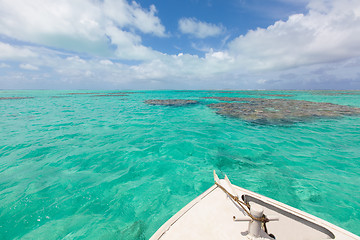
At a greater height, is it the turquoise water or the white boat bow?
the white boat bow

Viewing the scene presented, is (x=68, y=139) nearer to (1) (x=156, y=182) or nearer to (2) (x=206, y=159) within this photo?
(1) (x=156, y=182)

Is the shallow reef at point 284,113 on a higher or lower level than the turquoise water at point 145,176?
higher

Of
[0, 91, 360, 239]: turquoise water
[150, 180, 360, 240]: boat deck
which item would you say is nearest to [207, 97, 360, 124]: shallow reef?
[0, 91, 360, 239]: turquoise water

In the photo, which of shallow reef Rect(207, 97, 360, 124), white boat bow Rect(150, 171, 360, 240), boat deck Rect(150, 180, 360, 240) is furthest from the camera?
shallow reef Rect(207, 97, 360, 124)

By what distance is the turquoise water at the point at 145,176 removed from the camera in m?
5.18

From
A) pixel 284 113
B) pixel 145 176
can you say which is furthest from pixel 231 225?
pixel 284 113

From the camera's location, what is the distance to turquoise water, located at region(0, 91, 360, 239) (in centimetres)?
518

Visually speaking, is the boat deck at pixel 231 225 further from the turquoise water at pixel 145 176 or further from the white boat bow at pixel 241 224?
the turquoise water at pixel 145 176

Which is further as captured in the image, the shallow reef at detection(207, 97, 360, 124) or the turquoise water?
the shallow reef at detection(207, 97, 360, 124)

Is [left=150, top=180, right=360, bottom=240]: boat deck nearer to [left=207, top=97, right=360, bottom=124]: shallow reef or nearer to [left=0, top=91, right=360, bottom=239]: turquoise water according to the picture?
[left=0, top=91, right=360, bottom=239]: turquoise water

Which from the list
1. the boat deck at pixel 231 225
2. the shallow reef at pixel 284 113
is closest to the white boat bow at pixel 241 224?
the boat deck at pixel 231 225

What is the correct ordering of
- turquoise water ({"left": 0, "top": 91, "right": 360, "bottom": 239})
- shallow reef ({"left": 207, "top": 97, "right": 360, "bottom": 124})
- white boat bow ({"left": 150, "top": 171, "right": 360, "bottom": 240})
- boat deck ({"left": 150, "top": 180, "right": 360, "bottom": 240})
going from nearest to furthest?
1. white boat bow ({"left": 150, "top": 171, "right": 360, "bottom": 240})
2. boat deck ({"left": 150, "top": 180, "right": 360, "bottom": 240})
3. turquoise water ({"left": 0, "top": 91, "right": 360, "bottom": 239})
4. shallow reef ({"left": 207, "top": 97, "right": 360, "bottom": 124})

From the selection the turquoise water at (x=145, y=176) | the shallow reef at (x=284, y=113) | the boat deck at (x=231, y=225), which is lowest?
the turquoise water at (x=145, y=176)

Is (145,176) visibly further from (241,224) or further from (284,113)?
(284,113)
